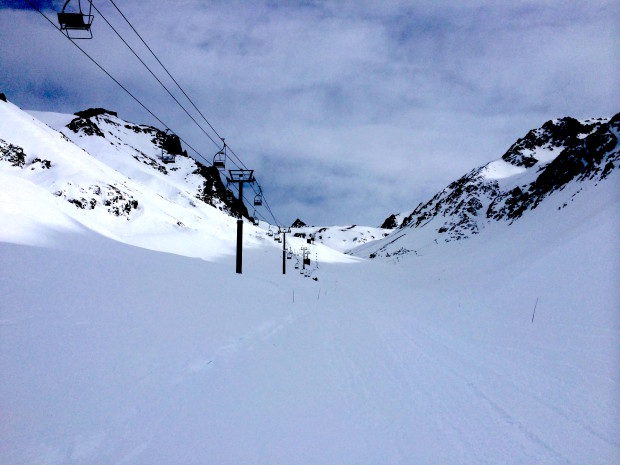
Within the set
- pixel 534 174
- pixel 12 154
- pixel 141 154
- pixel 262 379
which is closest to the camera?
pixel 262 379

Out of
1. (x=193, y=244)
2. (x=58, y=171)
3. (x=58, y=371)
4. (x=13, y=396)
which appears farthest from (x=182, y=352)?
(x=58, y=171)

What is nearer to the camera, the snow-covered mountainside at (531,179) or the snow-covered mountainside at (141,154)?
the snow-covered mountainside at (531,179)

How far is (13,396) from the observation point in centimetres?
408

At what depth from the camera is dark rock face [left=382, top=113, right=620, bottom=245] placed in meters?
60.8

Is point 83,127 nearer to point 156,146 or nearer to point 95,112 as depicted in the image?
point 156,146

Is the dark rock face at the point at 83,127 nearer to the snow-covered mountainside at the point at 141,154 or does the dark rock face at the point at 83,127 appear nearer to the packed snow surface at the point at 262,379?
the snow-covered mountainside at the point at 141,154

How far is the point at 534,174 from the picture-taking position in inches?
4584

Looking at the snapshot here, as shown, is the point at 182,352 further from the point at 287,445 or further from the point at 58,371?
the point at 287,445

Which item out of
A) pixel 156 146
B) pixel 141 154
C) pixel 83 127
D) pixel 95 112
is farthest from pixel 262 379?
pixel 95 112

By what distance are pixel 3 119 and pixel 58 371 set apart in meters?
→ 63.3

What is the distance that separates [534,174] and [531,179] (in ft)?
22.3

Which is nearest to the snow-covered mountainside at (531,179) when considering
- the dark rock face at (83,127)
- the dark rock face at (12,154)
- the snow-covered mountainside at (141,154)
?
the snow-covered mountainside at (141,154)

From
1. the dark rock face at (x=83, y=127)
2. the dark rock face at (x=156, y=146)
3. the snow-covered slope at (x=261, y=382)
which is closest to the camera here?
the snow-covered slope at (x=261, y=382)

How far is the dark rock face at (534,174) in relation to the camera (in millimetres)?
60844
